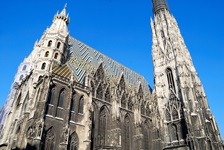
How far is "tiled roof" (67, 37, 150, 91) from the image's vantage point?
100ft

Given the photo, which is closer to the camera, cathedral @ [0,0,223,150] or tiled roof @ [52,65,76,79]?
cathedral @ [0,0,223,150]

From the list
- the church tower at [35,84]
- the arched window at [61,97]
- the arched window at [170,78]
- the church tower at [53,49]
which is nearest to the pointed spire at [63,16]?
the church tower at [35,84]

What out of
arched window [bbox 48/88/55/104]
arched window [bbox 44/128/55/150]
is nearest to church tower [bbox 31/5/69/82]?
arched window [bbox 48/88/55/104]

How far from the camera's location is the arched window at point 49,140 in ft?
63.9

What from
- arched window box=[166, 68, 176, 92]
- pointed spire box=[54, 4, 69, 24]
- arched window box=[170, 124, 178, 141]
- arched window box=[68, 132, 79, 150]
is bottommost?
arched window box=[68, 132, 79, 150]

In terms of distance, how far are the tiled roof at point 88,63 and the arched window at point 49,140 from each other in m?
9.81

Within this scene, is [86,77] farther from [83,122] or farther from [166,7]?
[166,7]

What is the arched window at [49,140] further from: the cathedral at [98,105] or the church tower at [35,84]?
the church tower at [35,84]

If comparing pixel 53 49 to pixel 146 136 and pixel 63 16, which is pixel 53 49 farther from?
pixel 146 136

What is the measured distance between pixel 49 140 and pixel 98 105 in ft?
30.7

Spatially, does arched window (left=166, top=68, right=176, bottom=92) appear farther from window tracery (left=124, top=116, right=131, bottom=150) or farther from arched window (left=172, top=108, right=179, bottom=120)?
window tracery (left=124, top=116, right=131, bottom=150)

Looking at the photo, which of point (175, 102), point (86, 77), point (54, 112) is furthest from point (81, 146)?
point (175, 102)

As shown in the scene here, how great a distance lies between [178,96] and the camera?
37.3 meters

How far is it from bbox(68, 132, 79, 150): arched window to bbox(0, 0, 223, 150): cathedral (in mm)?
112
